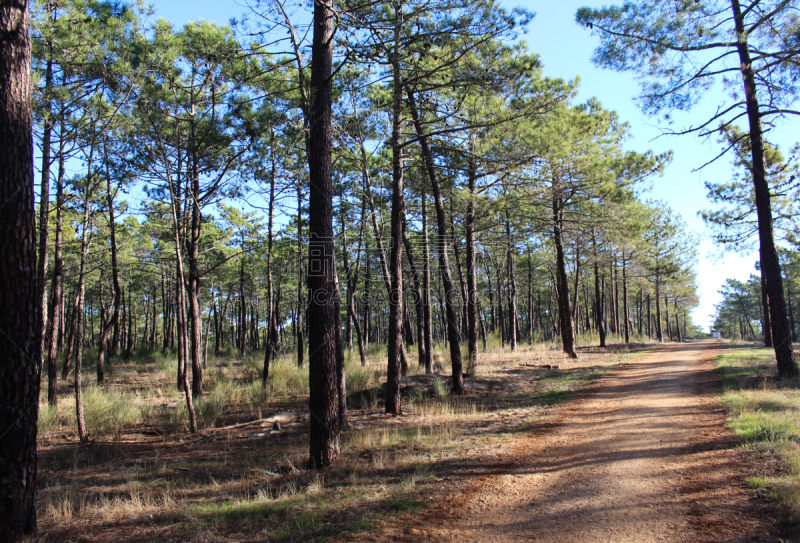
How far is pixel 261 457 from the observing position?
684 centimetres

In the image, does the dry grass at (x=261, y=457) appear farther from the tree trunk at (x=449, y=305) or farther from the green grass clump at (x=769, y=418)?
the green grass clump at (x=769, y=418)

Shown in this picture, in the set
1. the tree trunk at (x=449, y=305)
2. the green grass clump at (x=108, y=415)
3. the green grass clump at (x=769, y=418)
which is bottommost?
the green grass clump at (x=108, y=415)

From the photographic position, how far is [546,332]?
65000 millimetres

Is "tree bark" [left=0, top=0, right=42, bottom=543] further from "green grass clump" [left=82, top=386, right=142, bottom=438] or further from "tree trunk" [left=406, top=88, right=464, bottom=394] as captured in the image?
"tree trunk" [left=406, top=88, right=464, bottom=394]

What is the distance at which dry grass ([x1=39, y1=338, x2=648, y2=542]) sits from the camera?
426 cm

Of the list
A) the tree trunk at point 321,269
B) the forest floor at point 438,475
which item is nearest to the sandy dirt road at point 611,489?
the forest floor at point 438,475

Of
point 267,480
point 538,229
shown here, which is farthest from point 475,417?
point 538,229

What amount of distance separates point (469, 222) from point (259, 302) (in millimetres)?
30100

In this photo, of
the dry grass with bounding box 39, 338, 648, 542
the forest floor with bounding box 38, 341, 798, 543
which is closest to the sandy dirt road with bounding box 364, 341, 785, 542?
the forest floor with bounding box 38, 341, 798, 543

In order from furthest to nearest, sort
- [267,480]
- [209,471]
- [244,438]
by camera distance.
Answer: [244,438]
[209,471]
[267,480]

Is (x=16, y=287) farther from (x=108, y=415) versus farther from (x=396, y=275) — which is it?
(x=108, y=415)

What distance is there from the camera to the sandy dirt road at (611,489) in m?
3.59

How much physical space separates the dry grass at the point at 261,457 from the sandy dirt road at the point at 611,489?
2.14 feet

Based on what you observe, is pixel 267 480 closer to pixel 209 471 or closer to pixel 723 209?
pixel 209 471
